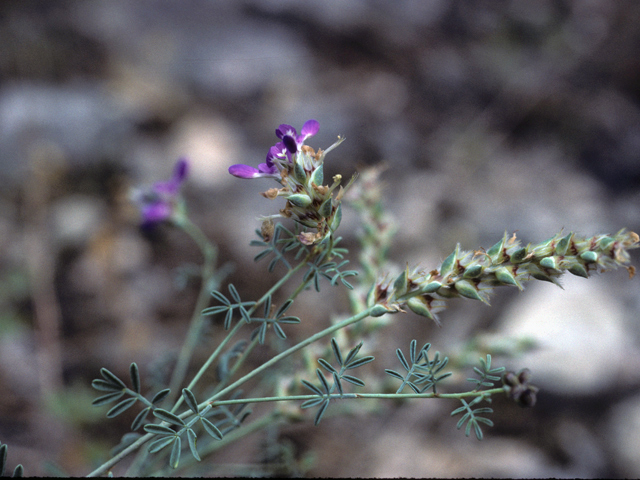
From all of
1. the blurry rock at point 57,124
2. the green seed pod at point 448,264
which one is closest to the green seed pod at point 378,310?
the green seed pod at point 448,264

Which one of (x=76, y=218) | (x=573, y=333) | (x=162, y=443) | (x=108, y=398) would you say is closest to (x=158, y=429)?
(x=162, y=443)

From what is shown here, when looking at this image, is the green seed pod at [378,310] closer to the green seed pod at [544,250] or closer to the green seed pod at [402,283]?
the green seed pod at [402,283]

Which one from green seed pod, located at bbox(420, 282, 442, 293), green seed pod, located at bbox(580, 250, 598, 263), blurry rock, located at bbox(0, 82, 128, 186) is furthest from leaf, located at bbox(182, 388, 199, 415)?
blurry rock, located at bbox(0, 82, 128, 186)

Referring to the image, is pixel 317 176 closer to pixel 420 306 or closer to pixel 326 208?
pixel 326 208

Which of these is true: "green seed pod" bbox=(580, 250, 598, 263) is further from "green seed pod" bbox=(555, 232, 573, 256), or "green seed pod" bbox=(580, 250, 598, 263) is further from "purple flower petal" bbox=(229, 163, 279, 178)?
"purple flower petal" bbox=(229, 163, 279, 178)

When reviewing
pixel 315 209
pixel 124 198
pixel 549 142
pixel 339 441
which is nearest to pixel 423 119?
pixel 549 142

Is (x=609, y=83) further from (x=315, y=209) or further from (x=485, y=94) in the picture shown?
(x=315, y=209)
